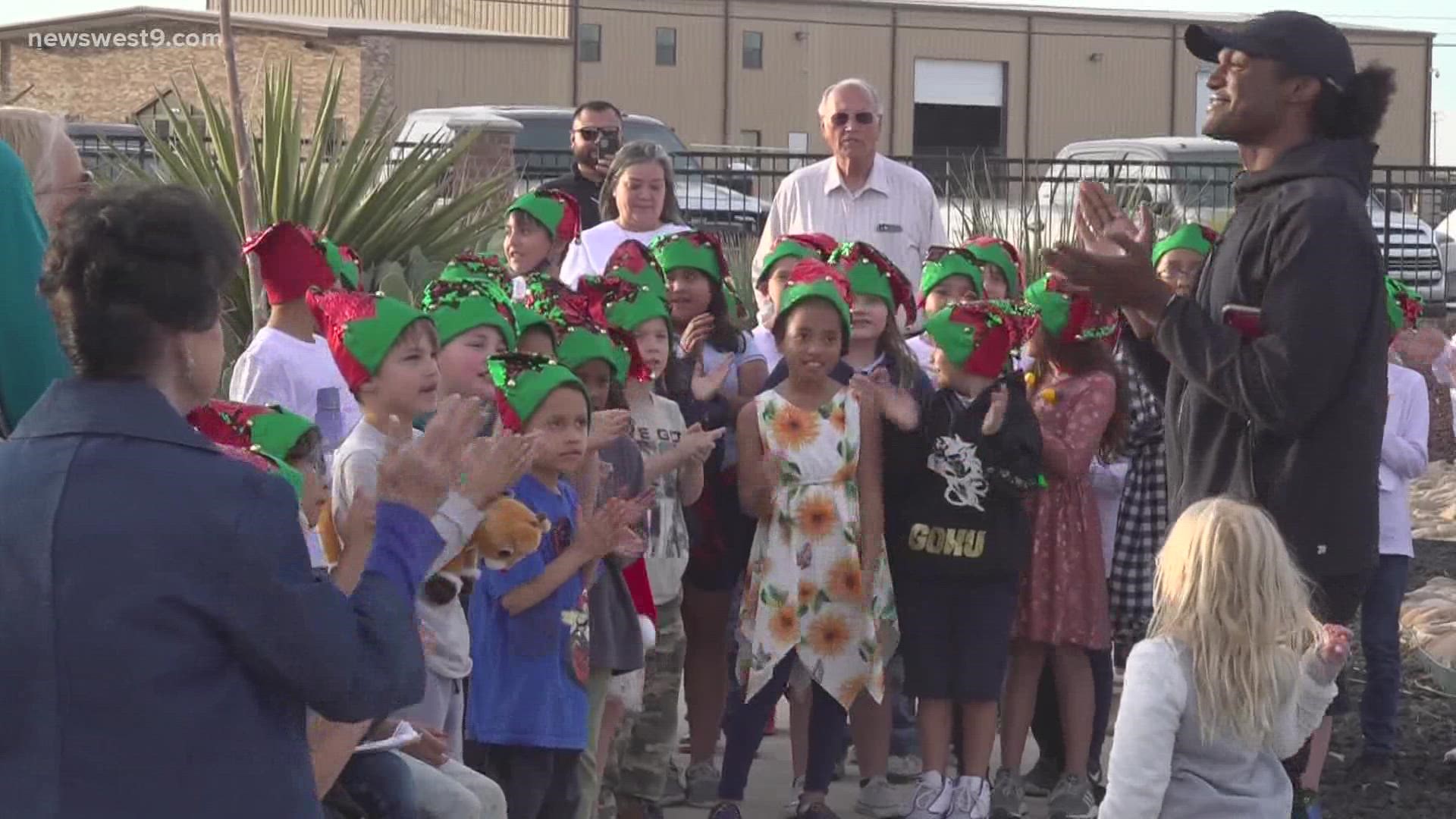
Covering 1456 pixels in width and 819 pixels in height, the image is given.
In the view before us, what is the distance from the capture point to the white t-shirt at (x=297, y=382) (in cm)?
610

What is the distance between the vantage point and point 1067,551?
7176 mm

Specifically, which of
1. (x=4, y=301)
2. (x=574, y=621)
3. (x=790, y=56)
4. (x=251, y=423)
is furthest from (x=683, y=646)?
(x=790, y=56)

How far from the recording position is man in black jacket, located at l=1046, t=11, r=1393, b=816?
16.0ft

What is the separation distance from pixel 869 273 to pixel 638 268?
2.60ft

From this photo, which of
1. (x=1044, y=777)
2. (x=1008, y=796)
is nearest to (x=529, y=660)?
(x=1008, y=796)

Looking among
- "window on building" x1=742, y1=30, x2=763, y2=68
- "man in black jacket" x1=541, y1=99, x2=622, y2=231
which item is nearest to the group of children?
"man in black jacket" x1=541, y1=99, x2=622, y2=231

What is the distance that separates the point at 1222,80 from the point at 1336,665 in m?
1.37

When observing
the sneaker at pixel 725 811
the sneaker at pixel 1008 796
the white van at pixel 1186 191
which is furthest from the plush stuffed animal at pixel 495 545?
the white van at pixel 1186 191

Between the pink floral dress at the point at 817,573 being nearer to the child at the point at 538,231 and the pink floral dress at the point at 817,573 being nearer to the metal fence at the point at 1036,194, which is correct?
the child at the point at 538,231

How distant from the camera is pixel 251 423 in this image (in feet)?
15.6

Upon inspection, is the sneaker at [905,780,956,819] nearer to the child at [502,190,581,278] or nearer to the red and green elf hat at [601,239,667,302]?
the red and green elf hat at [601,239,667,302]

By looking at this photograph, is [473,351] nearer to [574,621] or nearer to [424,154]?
[574,621]

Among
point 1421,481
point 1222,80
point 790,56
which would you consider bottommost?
point 1421,481

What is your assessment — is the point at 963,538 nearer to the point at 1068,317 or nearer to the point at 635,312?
the point at 1068,317
